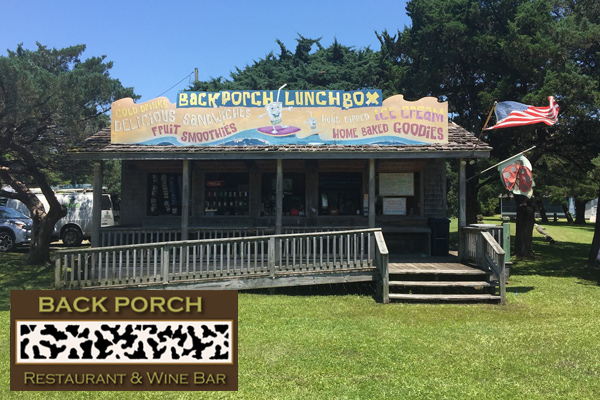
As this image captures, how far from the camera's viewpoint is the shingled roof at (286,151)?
10.5m

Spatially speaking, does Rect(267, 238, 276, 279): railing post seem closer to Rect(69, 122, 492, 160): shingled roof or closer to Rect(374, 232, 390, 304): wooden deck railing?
Rect(374, 232, 390, 304): wooden deck railing

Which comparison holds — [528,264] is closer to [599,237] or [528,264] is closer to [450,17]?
[599,237]

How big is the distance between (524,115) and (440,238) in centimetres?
371

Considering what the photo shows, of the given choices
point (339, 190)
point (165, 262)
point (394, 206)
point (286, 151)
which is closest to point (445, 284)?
point (394, 206)

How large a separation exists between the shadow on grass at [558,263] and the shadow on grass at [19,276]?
512 inches

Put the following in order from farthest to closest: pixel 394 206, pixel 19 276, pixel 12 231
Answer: pixel 12 231
pixel 394 206
pixel 19 276

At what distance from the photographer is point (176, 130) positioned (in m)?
11.1

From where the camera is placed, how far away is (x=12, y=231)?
695 inches

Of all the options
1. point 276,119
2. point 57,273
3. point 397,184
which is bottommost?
point 57,273

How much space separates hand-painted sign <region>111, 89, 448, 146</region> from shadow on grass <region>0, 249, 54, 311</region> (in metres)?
4.04

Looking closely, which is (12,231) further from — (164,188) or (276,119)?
(276,119)

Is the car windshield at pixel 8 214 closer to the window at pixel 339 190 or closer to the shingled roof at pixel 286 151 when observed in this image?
the shingled roof at pixel 286 151
